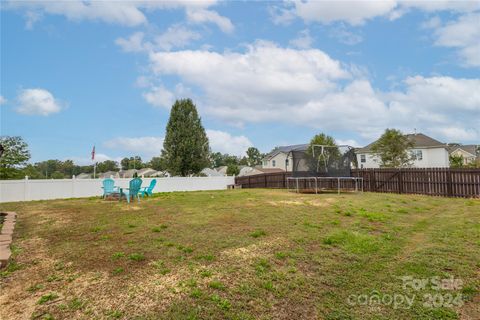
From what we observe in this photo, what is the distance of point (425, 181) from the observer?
1415 cm

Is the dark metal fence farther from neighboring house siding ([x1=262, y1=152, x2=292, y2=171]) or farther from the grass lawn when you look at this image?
neighboring house siding ([x1=262, y1=152, x2=292, y2=171])

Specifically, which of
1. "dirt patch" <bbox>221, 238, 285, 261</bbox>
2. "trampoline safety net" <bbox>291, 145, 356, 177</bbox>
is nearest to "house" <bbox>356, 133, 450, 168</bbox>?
"trampoline safety net" <bbox>291, 145, 356, 177</bbox>

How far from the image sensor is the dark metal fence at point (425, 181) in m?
12.7

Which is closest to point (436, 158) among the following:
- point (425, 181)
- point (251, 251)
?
point (425, 181)

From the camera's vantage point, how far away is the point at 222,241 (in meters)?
5.02

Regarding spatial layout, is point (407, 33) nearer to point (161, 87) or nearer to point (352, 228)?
point (352, 228)

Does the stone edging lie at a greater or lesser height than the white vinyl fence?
lesser

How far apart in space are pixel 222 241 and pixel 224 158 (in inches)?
3864

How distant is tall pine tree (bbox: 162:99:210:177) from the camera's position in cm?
3412

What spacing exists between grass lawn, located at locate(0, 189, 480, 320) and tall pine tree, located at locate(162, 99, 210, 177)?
27478mm

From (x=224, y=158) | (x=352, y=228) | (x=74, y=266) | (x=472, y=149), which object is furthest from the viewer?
(x=224, y=158)

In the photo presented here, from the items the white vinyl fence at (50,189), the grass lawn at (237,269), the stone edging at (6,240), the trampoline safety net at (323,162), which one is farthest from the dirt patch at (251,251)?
the white vinyl fence at (50,189)

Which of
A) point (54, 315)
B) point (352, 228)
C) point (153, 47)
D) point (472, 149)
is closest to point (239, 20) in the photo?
point (153, 47)

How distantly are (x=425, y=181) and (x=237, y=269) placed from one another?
44.6 ft
